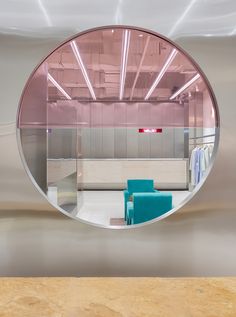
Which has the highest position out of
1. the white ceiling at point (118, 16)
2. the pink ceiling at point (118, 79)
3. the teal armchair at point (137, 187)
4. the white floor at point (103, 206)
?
the pink ceiling at point (118, 79)

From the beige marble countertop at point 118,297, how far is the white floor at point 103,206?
142 inches

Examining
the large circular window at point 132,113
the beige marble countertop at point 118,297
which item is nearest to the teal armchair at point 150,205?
the beige marble countertop at point 118,297

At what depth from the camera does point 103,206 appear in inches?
309

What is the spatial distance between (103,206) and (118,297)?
6.52m

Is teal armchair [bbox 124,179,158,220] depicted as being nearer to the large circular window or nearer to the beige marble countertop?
the large circular window

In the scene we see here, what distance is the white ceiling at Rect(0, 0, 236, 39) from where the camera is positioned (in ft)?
5.15

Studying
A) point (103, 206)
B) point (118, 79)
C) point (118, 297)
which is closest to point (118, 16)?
point (118, 297)

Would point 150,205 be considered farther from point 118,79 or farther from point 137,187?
point 118,79

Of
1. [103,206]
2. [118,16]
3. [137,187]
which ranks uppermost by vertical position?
[118,16]

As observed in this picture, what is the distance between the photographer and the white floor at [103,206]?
645 centimetres

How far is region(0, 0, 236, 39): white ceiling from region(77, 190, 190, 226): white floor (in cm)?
385

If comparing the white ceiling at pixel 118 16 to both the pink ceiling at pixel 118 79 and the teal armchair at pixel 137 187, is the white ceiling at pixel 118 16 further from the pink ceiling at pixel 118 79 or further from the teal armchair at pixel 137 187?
the teal armchair at pixel 137 187

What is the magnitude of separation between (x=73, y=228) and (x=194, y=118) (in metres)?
9.77

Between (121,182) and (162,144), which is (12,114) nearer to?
(121,182)
